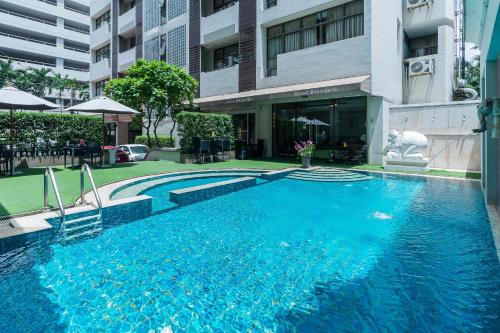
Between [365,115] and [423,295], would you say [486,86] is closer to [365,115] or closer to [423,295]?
[423,295]

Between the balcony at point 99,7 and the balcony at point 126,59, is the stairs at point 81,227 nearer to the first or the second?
the balcony at point 126,59

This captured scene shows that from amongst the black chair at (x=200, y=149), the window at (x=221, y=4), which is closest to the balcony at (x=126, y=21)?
the window at (x=221, y=4)

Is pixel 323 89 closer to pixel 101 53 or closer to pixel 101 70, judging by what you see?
pixel 101 70

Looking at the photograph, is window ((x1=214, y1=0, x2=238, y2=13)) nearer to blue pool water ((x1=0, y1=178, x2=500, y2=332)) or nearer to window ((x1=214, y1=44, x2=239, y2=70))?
window ((x1=214, y1=44, x2=239, y2=70))

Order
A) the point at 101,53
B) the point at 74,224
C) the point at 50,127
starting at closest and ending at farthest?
the point at 74,224, the point at 50,127, the point at 101,53

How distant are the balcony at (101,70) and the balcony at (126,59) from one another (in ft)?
9.57

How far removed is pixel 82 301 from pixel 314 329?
8.55 ft

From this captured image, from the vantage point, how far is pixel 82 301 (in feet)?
11.4

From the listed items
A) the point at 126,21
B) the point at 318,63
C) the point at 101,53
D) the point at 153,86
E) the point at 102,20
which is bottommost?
the point at 153,86

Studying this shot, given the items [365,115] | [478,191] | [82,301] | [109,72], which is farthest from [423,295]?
[109,72]

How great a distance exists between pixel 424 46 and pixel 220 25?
14.3 metres

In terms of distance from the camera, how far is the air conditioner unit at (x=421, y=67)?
18359 millimetres

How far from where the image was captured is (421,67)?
18.7 meters

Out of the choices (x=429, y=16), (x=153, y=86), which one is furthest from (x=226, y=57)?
(x=429, y=16)
